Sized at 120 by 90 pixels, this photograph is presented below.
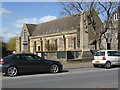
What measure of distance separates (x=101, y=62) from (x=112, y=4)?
1789 centimetres

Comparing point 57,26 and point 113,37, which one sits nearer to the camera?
point 113,37

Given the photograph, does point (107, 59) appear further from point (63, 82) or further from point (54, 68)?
point (63, 82)

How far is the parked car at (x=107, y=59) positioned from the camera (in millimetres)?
16125

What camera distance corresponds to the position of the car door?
12.2 meters

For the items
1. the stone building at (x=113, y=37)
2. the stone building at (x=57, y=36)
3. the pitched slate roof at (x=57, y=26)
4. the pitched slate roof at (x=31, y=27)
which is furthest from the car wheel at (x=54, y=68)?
the pitched slate roof at (x=31, y=27)

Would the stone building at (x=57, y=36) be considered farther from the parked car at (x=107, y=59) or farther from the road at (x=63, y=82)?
the road at (x=63, y=82)

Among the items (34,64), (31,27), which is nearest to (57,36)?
(31,27)

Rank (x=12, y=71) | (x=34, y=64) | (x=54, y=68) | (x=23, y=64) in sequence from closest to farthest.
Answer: (x=12, y=71)
(x=23, y=64)
(x=34, y=64)
(x=54, y=68)

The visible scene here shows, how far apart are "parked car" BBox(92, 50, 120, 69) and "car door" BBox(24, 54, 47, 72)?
19.4 feet

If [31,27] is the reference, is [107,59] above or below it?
below

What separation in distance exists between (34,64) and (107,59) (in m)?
7.03

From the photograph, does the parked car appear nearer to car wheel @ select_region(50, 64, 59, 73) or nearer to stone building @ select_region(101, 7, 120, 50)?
car wheel @ select_region(50, 64, 59, 73)

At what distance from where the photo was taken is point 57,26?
59.5 m

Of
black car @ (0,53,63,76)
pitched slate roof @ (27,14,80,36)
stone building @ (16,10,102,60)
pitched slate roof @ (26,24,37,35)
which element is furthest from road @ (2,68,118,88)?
pitched slate roof @ (26,24,37,35)
